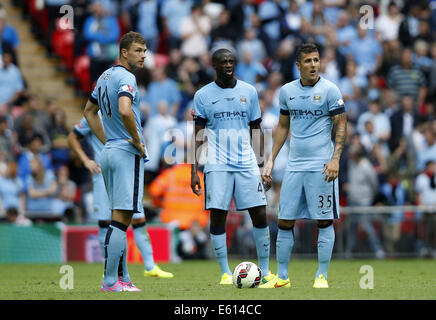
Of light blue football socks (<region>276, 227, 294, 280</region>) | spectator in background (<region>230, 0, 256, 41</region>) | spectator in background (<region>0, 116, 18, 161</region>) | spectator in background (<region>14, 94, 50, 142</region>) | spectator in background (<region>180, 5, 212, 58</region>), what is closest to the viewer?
light blue football socks (<region>276, 227, 294, 280</region>)

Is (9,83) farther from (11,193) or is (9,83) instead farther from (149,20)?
(149,20)

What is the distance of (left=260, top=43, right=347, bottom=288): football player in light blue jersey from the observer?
37.7ft

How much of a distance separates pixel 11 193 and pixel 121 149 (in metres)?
9.81

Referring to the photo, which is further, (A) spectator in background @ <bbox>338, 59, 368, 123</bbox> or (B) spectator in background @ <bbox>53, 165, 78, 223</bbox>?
(A) spectator in background @ <bbox>338, 59, 368, 123</bbox>

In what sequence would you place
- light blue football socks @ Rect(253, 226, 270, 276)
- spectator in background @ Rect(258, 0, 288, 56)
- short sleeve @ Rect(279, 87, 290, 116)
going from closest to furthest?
short sleeve @ Rect(279, 87, 290, 116), light blue football socks @ Rect(253, 226, 270, 276), spectator in background @ Rect(258, 0, 288, 56)

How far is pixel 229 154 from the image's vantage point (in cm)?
1238

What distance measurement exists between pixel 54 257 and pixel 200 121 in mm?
7921

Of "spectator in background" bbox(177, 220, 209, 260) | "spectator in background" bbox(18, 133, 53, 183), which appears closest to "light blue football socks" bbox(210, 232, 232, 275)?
A: "spectator in background" bbox(177, 220, 209, 260)

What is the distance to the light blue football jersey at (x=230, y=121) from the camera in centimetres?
1234

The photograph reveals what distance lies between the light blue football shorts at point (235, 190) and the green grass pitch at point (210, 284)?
1039 mm

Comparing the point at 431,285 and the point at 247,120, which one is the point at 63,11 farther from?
the point at 431,285

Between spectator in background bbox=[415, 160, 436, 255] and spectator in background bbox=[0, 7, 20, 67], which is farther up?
spectator in background bbox=[0, 7, 20, 67]

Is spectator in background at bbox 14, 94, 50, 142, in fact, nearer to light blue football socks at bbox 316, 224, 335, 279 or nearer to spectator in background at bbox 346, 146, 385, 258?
spectator in background at bbox 346, 146, 385, 258

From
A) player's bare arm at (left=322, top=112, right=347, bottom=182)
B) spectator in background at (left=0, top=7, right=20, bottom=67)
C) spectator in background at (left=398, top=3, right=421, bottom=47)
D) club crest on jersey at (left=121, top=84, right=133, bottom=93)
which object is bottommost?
player's bare arm at (left=322, top=112, right=347, bottom=182)
